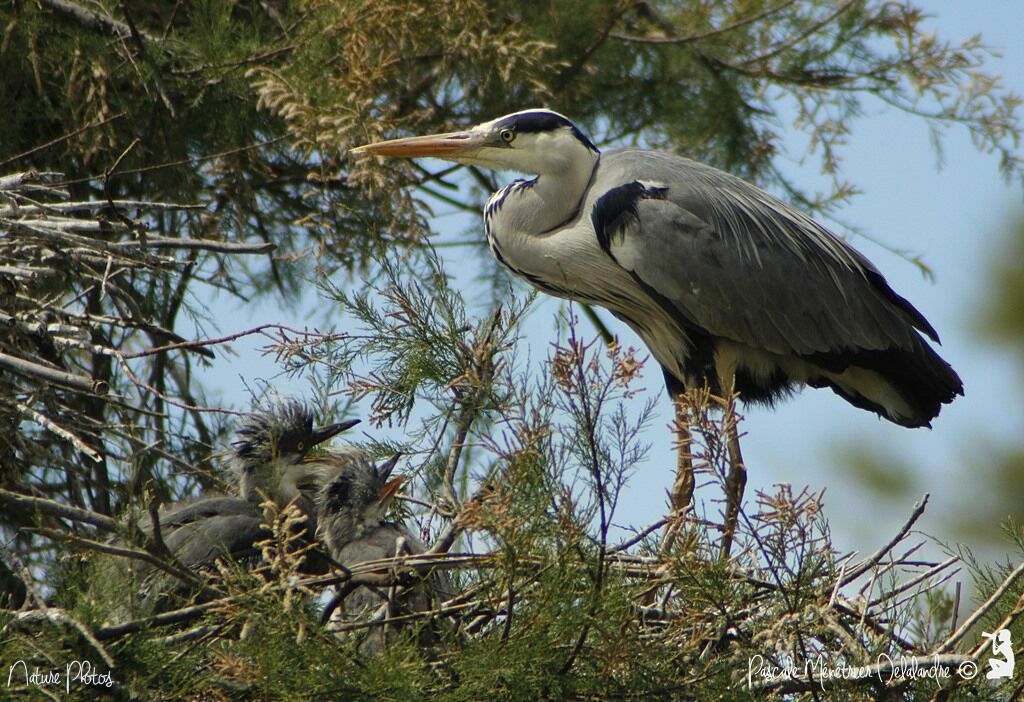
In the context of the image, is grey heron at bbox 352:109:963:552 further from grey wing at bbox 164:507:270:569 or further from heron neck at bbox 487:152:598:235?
grey wing at bbox 164:507:270:569

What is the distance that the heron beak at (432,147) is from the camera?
3.80 m

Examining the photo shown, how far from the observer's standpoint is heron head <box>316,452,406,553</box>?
11.0 feet

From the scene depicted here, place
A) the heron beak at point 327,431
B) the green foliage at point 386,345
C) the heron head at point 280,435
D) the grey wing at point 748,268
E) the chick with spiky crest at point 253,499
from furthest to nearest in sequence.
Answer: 1. the heron beak at point 327,431
2. the heron head at point 280,435
3. the grey wing at point 748,268
4. the chick with spiky crest at point 253,499
5. the green foliage at point 386,345

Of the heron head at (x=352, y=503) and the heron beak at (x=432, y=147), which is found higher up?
the heron beak at (x=432, y=147)

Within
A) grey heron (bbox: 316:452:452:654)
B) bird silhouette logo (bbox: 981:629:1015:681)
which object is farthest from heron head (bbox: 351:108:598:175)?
bird silhouette logo (bbox: 981:629:1015:681)

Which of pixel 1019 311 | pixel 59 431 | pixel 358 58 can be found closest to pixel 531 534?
pixel 59 431

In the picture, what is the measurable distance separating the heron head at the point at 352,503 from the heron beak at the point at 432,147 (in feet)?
3.12

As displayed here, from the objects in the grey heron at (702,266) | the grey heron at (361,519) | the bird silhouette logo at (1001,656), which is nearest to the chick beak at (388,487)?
the grey heron at (361,519)

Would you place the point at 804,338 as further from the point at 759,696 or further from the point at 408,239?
the point at 759,696

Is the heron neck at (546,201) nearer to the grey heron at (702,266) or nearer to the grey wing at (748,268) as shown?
the grey heron at (702,266)

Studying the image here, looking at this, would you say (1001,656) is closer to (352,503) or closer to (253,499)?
(352,503)

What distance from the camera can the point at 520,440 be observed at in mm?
2326

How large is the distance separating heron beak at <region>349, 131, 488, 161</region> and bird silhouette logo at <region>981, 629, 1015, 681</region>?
2092mm

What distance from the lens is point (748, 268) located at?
387cm
